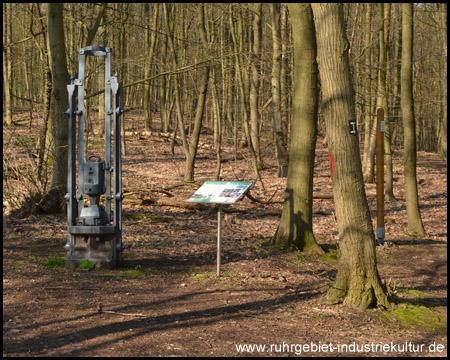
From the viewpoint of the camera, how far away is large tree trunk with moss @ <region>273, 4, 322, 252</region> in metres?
8.99

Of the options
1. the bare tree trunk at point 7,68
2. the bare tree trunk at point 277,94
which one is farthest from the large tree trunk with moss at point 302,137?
the bare tree trunk at point 7,68

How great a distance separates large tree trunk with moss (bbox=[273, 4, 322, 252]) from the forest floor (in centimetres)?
45

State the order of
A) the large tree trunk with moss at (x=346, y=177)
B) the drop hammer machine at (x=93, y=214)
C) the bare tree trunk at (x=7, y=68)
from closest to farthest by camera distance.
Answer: the large tree trunk with moss at (x=346, y=177), the drop hammer machine at (x=93, y=214), the bare tree trunk at (x=7, y=68)

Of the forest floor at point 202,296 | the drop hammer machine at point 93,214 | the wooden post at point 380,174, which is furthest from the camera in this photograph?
the wooden post at point 380,174

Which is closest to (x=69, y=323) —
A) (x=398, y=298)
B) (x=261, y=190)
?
(x=398, y=298)

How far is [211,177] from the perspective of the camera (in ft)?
58.3

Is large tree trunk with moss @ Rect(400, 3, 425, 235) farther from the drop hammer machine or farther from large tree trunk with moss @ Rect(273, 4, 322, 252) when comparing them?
Answer: the drop hammer machine

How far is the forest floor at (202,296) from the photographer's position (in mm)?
4992

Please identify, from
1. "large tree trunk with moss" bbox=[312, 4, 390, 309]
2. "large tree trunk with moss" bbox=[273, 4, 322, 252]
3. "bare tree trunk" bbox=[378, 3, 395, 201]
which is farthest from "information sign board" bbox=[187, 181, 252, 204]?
"bare tree trunk" bbox=[378, 3, 395, 201]

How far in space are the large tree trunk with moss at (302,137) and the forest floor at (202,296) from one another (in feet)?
1.48

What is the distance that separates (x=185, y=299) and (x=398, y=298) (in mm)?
2551

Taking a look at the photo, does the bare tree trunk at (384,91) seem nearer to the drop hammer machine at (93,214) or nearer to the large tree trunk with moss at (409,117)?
the large tree trunk with moss at (409,117)

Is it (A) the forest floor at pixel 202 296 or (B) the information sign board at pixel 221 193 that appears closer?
(A) the forest floor at pixel 202 296

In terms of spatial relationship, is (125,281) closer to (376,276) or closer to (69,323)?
(69,323)
